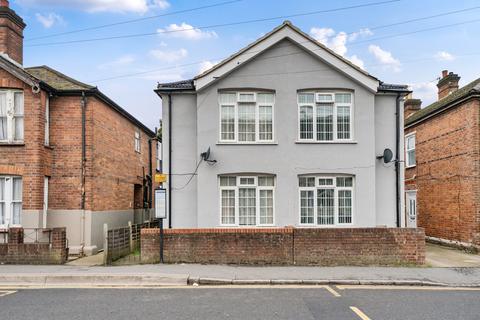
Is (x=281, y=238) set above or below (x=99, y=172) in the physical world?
below

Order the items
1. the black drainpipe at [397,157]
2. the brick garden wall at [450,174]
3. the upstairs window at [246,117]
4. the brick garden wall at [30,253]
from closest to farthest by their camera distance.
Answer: the brick garden wall at [30,253] < the upstairs window at [246,117] < the black drainpipe at [397,157] < the brick garden wall at [450,174]

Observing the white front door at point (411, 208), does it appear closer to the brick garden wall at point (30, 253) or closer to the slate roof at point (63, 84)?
the slate roof at point (63, 84)

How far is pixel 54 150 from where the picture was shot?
14477 mm

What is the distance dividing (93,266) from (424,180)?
15084mm

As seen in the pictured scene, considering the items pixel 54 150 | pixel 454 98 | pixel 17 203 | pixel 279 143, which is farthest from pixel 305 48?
pixel 17 203

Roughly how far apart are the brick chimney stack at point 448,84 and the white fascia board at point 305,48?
29.2 ft

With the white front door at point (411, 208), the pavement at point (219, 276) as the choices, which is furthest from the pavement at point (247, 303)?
the white front door at point (411, 208)

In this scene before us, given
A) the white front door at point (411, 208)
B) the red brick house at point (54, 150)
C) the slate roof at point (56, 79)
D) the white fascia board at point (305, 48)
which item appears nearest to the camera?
the red brick house at point (54, 150)

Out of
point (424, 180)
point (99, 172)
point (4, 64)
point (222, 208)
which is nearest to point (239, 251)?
point (222, 208)

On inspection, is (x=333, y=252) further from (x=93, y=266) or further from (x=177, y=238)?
(x=93, y=266)

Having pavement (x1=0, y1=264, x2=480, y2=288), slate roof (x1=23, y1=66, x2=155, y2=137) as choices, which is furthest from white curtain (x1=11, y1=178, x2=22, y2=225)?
slate roof (x1=23, y1=66, x2=155, y2=137)

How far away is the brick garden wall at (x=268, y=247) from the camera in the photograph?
11.7 m

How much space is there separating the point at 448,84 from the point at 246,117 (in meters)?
12.5

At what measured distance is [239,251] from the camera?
11.7 metres
